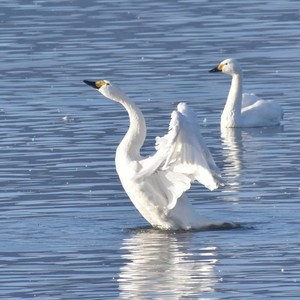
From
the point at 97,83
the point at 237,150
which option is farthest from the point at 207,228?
the point at 237,150

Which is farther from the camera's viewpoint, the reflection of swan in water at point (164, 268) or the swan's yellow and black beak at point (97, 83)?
the swan's yellow and black beak at point (97, 83)

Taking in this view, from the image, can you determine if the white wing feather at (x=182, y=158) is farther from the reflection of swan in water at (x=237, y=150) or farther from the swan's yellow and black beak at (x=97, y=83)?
the reflection of swan in water at (x=237, y=150)

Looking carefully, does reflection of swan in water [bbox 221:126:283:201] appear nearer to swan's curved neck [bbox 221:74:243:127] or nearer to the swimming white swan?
swan's curved neck [bbox 221:74:243:127]

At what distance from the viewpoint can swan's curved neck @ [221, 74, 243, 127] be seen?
70.8 ft

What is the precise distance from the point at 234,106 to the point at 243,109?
86 cm

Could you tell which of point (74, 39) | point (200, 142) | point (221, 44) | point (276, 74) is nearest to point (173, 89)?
point (276, 74)

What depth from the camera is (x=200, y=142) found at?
45.6 feet

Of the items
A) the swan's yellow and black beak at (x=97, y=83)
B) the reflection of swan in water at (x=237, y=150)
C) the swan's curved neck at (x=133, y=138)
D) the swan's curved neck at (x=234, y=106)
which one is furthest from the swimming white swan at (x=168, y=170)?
the swan's curved neck at (x=234, y=106)

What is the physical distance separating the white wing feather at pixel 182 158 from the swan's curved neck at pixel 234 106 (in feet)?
24.6

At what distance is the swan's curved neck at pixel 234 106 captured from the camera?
21.6 metres

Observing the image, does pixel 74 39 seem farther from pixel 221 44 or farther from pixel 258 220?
pixel 258 220

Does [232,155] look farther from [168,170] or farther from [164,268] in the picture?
[164,268]

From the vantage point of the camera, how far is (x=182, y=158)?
542 inches

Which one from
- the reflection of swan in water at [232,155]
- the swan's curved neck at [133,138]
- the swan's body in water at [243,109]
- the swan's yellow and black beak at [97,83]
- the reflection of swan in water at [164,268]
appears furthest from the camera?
the swan's body in water at [243,109]
